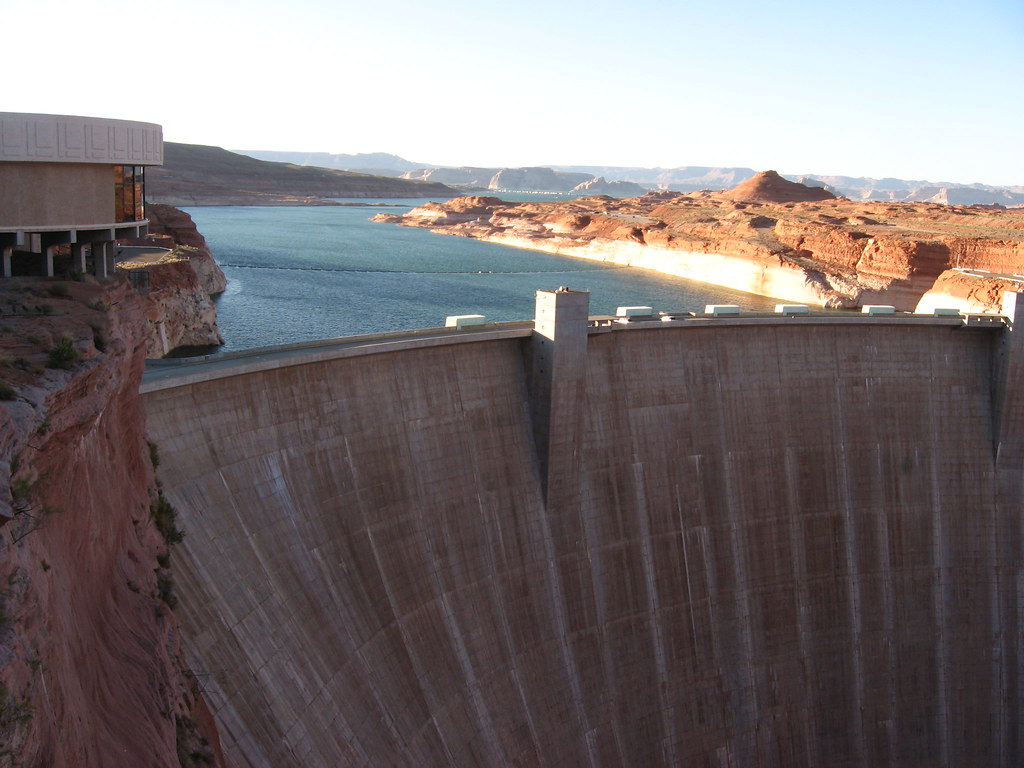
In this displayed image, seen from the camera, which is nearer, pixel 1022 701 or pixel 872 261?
pixel 1022 701

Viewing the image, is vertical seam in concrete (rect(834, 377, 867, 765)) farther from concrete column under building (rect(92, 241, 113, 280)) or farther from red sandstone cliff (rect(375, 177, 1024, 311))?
red sandstone cliff (rect(375, 177, 1024, 311))

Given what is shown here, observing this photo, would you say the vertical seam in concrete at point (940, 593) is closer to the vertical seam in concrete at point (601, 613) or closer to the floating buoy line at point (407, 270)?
the vertical seam in concrete at point (601, 613)

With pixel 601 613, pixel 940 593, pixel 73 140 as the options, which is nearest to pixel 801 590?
pixel 940 593

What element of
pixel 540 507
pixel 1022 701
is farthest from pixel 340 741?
pixel 1022 701

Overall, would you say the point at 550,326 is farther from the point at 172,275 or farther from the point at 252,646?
the point at 172,275

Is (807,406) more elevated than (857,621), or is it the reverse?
(807,406)

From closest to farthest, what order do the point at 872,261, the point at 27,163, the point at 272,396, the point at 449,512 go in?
the point at 27,163 → the point at 272,396 → the point at 449,512 → the point at 872,261

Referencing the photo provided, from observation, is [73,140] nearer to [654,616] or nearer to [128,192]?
[128,192]
